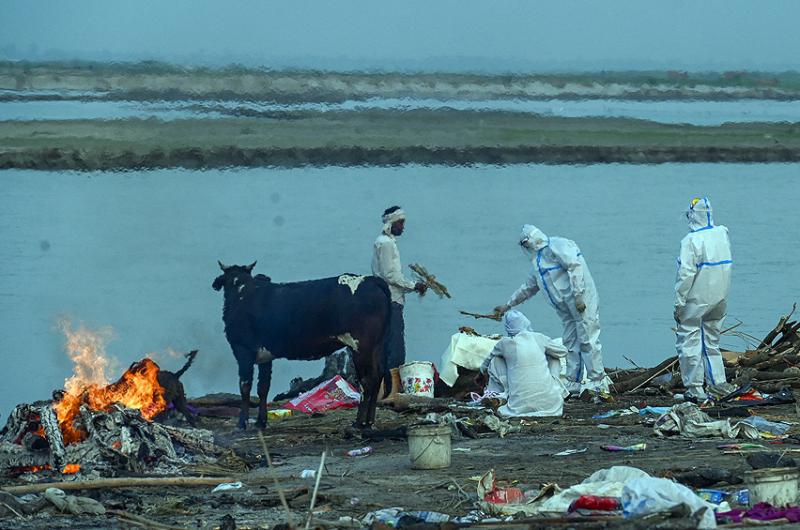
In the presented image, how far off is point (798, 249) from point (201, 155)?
11297 mm

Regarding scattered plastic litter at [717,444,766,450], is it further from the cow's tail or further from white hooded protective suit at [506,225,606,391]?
white hooded protective suit at [506,225,606,391]

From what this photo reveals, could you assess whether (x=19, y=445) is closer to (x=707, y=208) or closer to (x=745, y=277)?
(x=707, y=208)

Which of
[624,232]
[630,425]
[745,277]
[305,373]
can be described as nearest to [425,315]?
[305,373]

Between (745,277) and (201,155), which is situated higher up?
(201,155)

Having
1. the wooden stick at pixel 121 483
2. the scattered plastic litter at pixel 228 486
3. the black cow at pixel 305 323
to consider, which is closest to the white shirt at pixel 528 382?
the black cow at pixel 305 323

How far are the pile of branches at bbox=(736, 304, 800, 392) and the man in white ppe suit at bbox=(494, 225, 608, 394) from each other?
1.62 meters

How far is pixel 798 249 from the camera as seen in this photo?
3497 centimetres

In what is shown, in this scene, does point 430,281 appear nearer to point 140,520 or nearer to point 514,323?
point 514,323

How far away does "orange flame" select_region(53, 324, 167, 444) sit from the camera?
1564cm

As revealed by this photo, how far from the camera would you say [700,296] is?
19750 mm

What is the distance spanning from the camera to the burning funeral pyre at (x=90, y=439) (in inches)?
589

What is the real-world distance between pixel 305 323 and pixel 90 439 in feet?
10.6

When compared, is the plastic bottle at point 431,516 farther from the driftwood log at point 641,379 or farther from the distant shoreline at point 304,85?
the distant shoreline at point 304,85

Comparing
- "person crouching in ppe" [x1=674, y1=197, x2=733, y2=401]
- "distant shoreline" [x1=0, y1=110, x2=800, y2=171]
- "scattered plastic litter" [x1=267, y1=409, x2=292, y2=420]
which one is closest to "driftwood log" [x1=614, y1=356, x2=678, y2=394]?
"person crouching in ppe" [x1=674, y1=197, x2=733, y2=401]
